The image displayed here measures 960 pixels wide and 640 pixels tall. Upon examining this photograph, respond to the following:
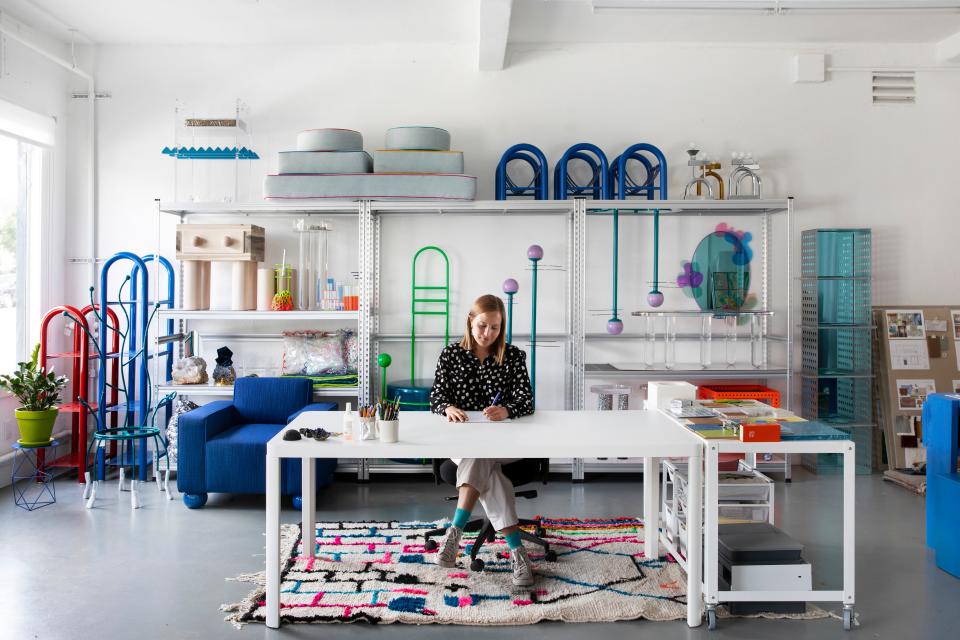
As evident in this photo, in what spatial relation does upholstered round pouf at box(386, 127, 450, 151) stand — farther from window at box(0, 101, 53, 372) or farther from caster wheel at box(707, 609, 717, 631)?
caster wheel at box(707, 609, 717, 631)

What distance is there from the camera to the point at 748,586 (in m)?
3.00

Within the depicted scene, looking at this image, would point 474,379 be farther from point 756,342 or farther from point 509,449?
point 756,342

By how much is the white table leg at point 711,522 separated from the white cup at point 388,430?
118cm

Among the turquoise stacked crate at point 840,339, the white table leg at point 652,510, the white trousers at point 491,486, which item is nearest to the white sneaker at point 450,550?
the white trousers at point 491,486

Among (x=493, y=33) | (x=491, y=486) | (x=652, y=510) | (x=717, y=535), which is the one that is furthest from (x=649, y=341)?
(x=717, y=535)

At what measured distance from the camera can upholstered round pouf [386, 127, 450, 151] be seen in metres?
5.08

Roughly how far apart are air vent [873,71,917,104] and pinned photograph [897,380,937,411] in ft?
6.62

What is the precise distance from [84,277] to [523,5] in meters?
3.59

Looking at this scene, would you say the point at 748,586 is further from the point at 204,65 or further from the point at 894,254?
the point at 204,65

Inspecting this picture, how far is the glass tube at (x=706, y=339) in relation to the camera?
548cm

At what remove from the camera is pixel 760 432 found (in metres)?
2.91

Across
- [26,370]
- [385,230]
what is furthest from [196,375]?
[385,230]

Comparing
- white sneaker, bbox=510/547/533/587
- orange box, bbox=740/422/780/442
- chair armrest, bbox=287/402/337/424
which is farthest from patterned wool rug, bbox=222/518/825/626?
chair armrest, bbox=287/402/337/424

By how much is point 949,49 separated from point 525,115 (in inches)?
118
